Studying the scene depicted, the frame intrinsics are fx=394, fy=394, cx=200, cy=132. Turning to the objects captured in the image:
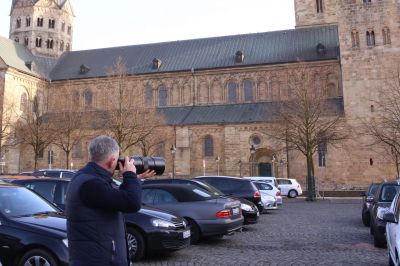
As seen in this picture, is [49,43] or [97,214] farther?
[49,43]

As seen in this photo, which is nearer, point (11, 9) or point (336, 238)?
point (336, 238)

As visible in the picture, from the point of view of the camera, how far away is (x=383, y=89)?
114ft

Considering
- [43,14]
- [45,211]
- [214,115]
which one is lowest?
[45,211]

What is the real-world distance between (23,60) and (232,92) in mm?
25939

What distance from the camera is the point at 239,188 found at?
15.2 m

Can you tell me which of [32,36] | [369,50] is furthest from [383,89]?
[32,36]

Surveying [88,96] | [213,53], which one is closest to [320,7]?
[213,53]

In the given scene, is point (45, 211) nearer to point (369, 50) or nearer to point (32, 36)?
point (369, 50)

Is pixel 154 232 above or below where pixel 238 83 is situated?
below

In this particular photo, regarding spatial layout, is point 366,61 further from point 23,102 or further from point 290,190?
point 23,102

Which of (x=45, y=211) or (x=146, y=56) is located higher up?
(x=146, y=56)

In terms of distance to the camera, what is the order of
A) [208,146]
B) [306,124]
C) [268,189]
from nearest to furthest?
[268,189] → [306,124] → [208,146]

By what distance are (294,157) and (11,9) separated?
47019mm

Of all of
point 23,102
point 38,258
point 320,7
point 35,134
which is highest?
point 320,7
